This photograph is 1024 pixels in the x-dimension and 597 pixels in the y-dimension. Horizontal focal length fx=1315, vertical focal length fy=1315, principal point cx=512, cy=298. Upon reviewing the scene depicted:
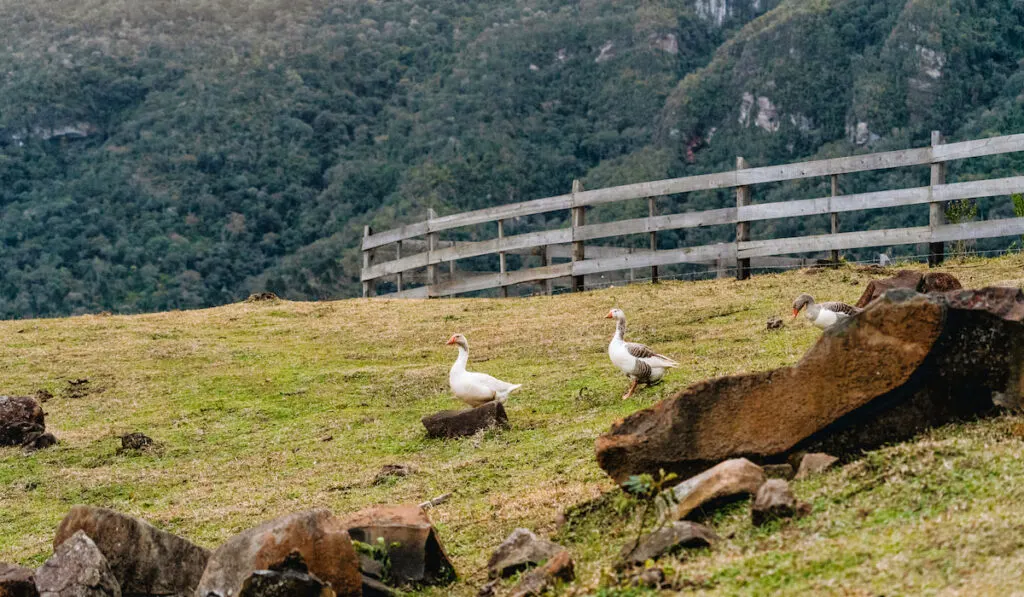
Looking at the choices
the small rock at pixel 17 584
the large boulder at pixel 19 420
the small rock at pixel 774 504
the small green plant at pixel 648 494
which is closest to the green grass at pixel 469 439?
the small rock at pixel 774 504

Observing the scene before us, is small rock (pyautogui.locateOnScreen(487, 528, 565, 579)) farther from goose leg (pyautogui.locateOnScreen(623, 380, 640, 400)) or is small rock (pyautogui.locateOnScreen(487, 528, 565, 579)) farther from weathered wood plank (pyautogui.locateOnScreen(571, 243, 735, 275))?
weathered wood plank (pyautogui.locateOnScreen(571, 243, 735, 275))

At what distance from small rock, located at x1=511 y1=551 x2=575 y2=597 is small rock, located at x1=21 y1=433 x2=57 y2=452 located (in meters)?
10.3

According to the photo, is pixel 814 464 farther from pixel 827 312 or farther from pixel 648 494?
pixel 827 312

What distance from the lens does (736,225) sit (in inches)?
979

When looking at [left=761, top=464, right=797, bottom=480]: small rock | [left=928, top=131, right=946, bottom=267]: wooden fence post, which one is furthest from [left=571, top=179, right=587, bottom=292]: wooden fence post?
[left=761, top=464, right=797, bottom=480]: small rock

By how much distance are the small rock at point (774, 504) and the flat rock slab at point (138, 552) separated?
417 centimetres

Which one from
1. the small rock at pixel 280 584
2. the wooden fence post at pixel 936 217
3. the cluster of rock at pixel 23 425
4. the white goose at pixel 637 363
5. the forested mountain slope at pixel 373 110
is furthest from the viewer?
the forested mountain slope at pixel 373 110

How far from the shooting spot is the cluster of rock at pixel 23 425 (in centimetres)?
1694

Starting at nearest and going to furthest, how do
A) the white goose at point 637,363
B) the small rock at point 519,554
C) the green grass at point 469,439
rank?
the green grass at point 469,439 → the small rock at point 519,554 → the white goose at point 637,363

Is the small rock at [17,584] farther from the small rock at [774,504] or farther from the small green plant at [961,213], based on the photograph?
the small green plant at [961,213]

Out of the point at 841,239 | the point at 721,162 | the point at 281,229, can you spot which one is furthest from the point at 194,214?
the point at 841,239

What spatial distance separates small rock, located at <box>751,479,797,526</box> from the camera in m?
8.48

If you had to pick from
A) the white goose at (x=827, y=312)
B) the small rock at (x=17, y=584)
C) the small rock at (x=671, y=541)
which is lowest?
the small rock at (x=17, y=584)

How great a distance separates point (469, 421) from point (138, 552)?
236 inches
